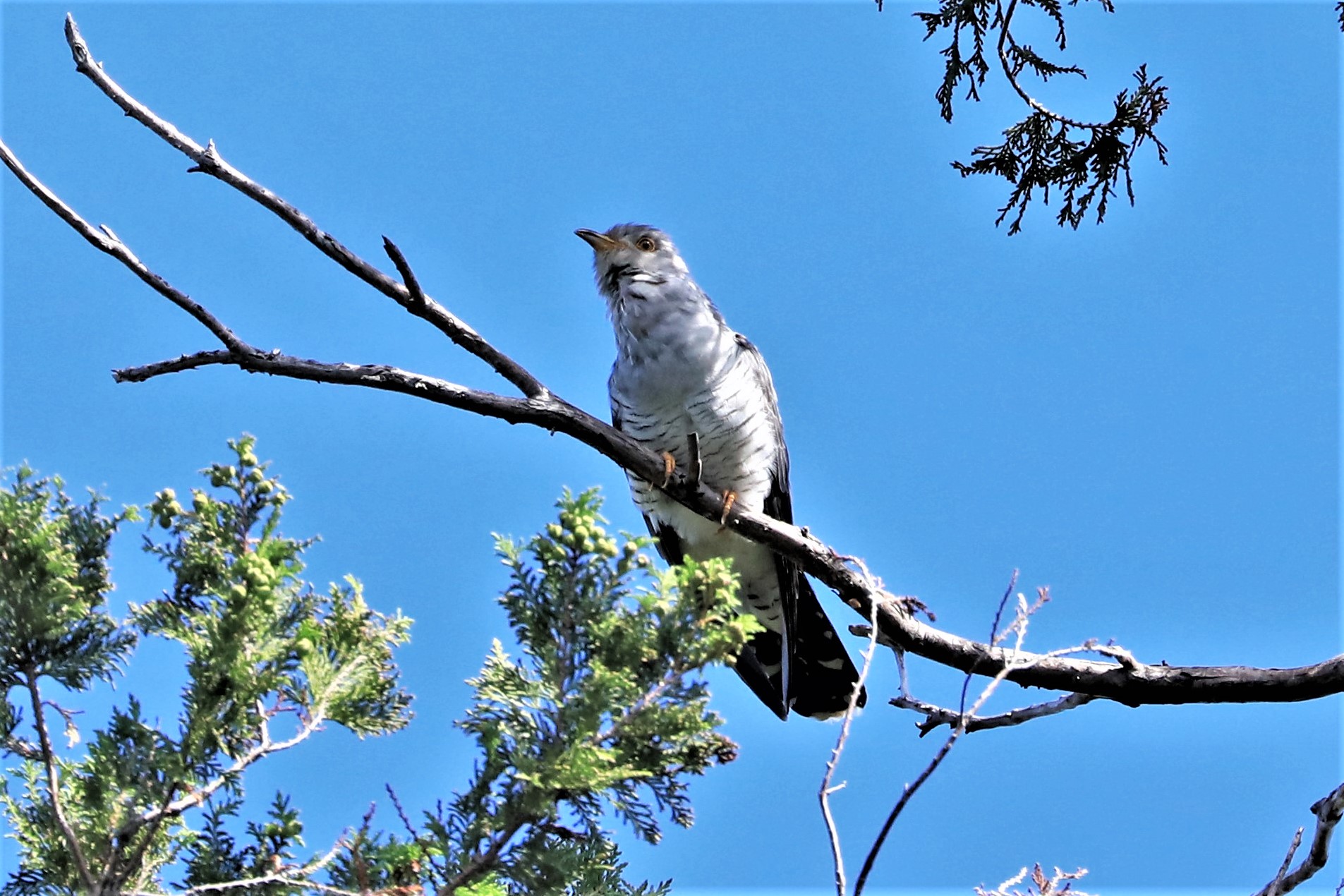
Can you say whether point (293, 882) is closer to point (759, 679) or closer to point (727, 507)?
point (727, 507)

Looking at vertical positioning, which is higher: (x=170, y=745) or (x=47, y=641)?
(x=47, y=641)

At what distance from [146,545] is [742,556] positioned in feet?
9.39

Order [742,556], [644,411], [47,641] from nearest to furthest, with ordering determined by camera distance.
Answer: [47,641], [644,411], [742,556]

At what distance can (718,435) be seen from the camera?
14.1ft

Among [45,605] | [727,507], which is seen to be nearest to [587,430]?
[727,507]

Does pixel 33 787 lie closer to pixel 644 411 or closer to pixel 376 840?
pixel 376 840

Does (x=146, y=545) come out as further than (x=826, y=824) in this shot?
Yes

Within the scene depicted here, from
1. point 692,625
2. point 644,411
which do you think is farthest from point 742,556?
point 692,625

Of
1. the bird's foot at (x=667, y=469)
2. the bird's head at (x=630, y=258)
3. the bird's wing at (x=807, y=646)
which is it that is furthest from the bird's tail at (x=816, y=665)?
the bird's head at (x=630, y=258)

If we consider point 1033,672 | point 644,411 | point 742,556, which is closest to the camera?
point 1033,672

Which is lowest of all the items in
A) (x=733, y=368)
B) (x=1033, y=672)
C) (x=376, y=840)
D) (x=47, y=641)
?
(x=376, y=840)

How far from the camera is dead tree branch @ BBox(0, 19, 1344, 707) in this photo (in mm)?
2854

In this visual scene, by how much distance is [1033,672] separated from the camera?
340cm

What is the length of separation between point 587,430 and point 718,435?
1144mm
